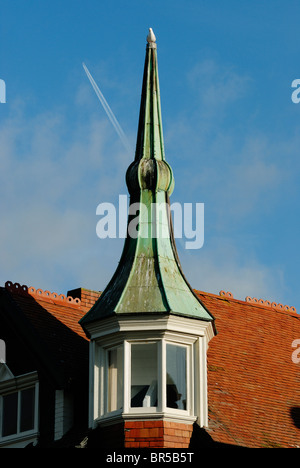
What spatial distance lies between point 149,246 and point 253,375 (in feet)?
14.8

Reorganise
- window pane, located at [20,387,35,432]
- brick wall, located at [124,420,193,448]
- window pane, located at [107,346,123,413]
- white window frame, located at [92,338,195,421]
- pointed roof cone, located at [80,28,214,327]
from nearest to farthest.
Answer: brick wall, located at [124,420,193,448] → white window frame, located at [92,338,195,421] → window pane, located at [107,346,123,413] → pointed roof cone, located at [80,28,214,327] → window pane, located at [20,387,35,432]

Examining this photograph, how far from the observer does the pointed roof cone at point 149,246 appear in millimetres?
29094

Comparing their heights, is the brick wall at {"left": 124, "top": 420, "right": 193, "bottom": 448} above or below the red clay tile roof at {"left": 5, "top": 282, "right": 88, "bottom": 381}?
below

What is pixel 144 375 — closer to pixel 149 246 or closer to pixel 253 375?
pixel 149 246

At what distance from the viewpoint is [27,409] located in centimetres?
3020

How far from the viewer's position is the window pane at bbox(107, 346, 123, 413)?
94.4 ft

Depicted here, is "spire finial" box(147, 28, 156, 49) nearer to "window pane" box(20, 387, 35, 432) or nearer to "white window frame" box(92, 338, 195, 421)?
"white window frame" box(92, 338, 195, 421)

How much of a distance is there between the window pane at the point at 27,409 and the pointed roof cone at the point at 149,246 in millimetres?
2245

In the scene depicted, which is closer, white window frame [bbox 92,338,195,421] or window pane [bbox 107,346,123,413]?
white window frame [bbox 92,338,195,421]

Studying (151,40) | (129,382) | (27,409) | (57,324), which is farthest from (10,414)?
(151,40)

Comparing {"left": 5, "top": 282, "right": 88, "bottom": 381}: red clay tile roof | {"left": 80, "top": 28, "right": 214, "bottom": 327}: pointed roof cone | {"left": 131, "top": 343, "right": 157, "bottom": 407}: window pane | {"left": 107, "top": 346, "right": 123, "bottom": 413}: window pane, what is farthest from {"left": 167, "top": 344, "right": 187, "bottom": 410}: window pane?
{"left": 5, "top": 282, "right": 88, "bottom": 381}: red clay tile roof

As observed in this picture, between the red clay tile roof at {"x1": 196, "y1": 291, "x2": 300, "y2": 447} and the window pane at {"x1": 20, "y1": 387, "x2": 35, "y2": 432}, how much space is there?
4.07 meters

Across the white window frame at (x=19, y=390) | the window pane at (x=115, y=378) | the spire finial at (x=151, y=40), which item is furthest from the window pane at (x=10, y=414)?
the spire finial at (x=151, y=40)

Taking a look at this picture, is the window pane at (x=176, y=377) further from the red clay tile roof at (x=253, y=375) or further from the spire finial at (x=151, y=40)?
the spire finial at (x=151, y=40)
